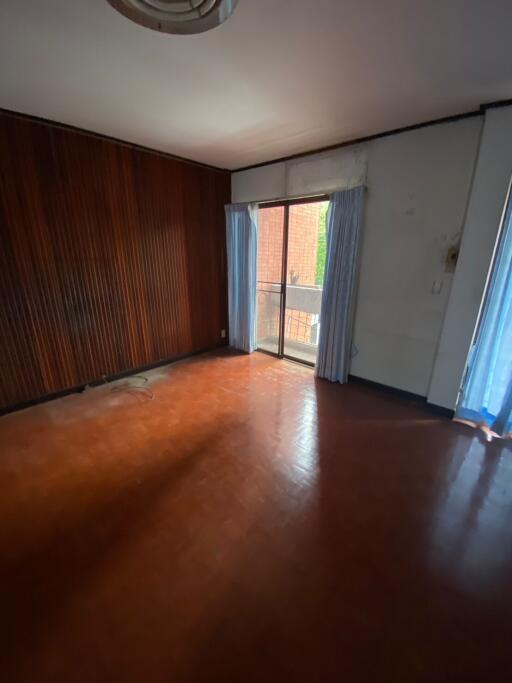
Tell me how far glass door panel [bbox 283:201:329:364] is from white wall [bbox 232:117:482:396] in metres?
1.22

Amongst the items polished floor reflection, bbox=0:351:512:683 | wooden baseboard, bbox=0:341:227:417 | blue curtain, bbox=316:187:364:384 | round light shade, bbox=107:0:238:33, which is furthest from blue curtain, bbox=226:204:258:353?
round light shade, bbox=107:0:238:33

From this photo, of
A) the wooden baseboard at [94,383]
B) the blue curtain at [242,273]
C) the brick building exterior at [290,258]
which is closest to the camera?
the wooden baseboard at [94,383]

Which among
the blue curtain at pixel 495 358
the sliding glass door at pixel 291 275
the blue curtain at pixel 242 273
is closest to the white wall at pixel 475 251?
the blue curtain at pixel 495 358

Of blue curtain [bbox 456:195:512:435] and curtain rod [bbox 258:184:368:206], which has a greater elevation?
curtain rod [bbox 258:184:368:206]

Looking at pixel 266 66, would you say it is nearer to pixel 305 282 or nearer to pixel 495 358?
pixel 495 358

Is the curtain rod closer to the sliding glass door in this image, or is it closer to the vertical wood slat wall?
the sliding glass door

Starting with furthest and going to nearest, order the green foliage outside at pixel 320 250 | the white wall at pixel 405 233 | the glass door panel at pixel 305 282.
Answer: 1. the green foliage outside at pixel 320 250
2. the glass door panel at pixel 305 282
3. the white wall at pixel 405 233

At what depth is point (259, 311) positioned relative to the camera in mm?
4672

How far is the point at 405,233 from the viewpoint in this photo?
2.79m

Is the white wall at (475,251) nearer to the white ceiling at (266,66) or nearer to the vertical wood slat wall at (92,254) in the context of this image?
the white ceiling at (266,66)

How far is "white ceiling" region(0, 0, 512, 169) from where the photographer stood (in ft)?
4.41

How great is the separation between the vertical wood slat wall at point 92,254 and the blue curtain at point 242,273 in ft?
0.95

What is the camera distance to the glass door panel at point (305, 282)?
4562 mm

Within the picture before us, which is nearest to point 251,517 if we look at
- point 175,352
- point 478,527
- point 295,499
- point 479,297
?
point 295,499
